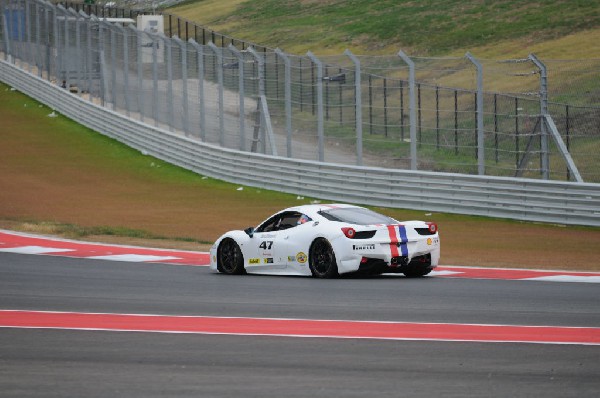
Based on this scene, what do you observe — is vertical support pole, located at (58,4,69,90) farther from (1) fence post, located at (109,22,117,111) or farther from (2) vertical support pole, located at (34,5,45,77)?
(1) fence post, located at (109,22,117,111)

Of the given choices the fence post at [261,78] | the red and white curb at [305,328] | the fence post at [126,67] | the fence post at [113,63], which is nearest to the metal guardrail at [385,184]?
the fence post at [261,78]

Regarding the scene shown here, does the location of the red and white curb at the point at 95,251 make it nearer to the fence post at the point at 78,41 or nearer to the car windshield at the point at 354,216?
the car windshield at the point at 354,216

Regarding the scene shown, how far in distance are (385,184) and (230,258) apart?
11.7 m

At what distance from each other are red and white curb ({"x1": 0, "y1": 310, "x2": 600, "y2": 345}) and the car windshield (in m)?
4.53

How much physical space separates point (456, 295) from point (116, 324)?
428 centimetres

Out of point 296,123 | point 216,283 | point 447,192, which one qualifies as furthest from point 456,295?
point 296,123

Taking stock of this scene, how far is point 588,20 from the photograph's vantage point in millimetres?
57500

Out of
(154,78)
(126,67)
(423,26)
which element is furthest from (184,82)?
(423,26)

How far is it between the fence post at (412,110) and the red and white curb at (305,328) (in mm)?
14808

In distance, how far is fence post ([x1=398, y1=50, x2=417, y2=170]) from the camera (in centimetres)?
2690

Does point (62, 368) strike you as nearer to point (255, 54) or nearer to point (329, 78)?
point (329, 78)

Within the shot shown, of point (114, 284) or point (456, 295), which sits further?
point (114, 284)

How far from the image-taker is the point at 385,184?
97.2 feet

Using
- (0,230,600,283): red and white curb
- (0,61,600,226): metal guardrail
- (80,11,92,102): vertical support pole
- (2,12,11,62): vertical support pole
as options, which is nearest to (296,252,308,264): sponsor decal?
(0,230,600,283): red and white curb
